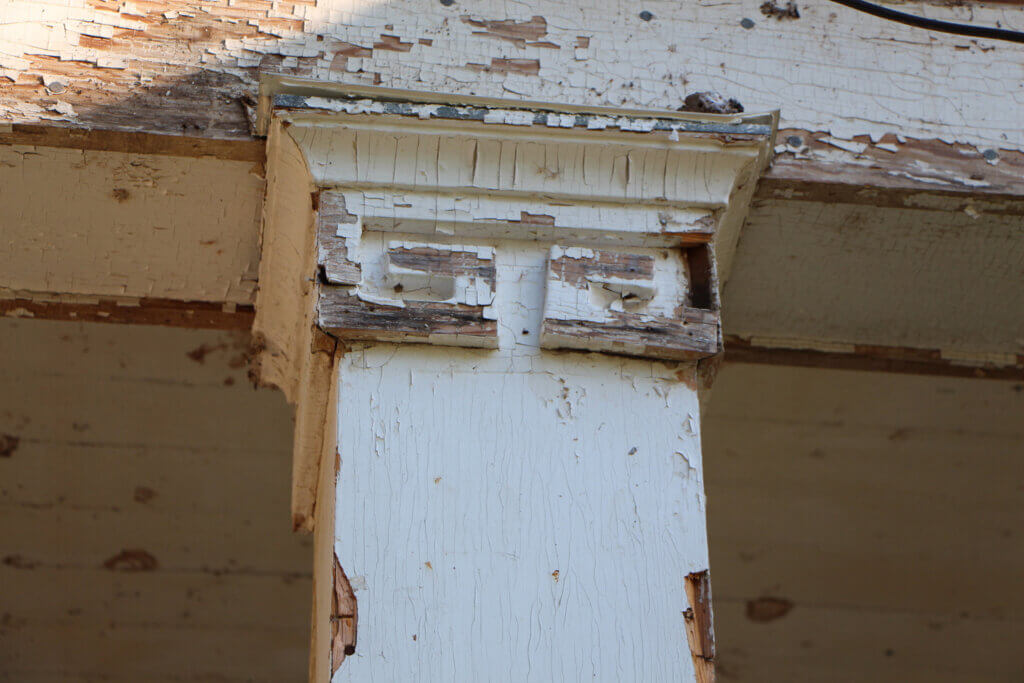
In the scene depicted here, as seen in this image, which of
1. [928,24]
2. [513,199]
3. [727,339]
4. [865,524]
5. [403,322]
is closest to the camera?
[403,322]

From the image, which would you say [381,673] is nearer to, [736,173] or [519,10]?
[736,173]

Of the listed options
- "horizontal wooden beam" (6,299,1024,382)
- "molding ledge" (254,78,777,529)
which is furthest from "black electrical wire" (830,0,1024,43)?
"horizontal wooden beam" (6,299,1024,382)

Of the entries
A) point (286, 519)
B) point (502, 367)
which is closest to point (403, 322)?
point (502, 367)

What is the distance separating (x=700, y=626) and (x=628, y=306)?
0.44 m

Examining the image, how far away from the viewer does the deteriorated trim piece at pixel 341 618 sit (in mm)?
1297

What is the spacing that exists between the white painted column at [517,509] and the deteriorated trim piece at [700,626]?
1 cm

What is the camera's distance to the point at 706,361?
1552mm

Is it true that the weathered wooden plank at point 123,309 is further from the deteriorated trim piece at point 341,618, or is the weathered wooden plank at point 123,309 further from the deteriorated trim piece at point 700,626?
the deteriorated trim piece at point 700,626

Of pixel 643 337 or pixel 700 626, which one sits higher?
pixel 643 337

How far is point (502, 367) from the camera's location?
150cm

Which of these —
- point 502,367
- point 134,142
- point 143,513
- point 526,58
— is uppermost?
point 526,58

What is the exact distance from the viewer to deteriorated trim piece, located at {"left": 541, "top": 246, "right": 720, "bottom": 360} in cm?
151

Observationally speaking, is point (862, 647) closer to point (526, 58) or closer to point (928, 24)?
point (928, 24)

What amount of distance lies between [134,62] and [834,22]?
1.09 metres
